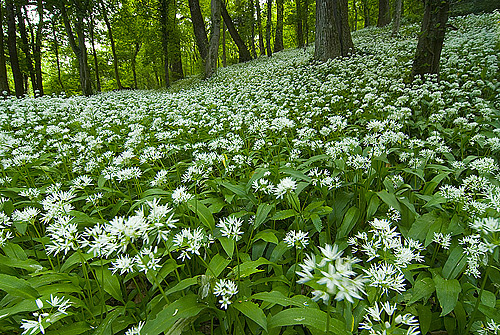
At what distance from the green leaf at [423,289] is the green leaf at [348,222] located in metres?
0.54

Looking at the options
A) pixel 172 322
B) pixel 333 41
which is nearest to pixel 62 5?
pixel 333 41

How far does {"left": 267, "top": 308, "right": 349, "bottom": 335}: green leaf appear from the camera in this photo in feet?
3.79

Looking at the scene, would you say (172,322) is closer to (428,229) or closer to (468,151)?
(428,229)

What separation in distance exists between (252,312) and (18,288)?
1.30m

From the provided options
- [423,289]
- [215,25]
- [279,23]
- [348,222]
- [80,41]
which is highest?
[279,23]

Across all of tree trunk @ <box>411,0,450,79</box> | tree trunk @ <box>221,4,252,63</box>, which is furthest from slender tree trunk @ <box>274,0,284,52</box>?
tree trunk @ <box>411,0,450,79</box>

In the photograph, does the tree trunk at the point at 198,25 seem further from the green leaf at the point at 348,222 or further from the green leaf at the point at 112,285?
the green leaf at the point at 112,285

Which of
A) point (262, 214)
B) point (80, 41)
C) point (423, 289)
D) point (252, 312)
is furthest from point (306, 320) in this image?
point (80, 41)

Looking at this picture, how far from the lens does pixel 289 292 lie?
5.12ft

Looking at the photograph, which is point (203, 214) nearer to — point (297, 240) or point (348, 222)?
point (297, 240)

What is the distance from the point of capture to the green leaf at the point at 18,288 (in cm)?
142

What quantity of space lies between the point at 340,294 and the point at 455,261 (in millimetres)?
1360

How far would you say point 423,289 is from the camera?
152 cm

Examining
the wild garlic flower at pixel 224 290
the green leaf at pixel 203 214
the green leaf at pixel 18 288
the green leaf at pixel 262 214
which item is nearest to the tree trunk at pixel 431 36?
the green leaf at pixel 262 214
